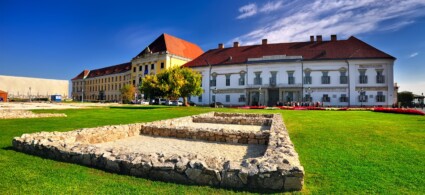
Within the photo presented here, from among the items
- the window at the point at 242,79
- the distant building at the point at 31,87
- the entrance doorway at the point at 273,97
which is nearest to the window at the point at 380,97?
the entrance doorway at the point at 273,97

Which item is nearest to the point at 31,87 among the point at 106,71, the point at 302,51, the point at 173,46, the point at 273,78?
the point at 106,71

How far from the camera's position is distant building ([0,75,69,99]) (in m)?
102

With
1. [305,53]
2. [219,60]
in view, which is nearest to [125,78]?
[219,60]

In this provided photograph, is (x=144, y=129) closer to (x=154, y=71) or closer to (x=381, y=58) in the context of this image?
(x=381, y=58)

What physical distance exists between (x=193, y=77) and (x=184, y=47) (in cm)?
3488

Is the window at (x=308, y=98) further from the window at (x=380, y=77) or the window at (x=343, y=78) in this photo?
the window at (x=380, y=77)

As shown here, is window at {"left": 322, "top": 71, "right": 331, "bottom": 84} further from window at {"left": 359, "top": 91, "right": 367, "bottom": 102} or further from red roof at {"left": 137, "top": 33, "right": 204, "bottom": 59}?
red roof at {"left": 137, "top": 33, "right": 204, "bottom": 59}

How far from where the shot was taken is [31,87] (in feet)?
353

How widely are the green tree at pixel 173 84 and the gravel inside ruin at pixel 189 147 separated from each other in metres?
25.3

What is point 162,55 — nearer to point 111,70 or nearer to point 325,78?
point 325,78

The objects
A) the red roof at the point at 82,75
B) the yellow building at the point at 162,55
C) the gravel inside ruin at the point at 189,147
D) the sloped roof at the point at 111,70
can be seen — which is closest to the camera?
the gravel inside ruin at the point at 189,147

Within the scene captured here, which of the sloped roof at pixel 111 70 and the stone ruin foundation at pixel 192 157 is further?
the sloped roof at pixel 111 70

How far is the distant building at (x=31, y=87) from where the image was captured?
3996 inches

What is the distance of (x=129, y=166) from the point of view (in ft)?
17.5
